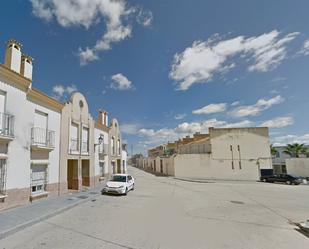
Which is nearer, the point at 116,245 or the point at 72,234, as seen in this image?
the point at 116,245

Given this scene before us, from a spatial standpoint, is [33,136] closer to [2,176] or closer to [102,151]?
[2,176]

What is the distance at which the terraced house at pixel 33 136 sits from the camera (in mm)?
10250

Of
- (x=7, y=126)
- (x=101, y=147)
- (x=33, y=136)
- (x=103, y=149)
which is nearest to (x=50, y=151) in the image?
(x=33, y=136)

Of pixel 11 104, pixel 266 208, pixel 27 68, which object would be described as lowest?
pixel 266 208

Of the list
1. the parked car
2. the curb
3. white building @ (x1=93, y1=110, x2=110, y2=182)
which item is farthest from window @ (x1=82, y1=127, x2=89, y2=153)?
the parked car

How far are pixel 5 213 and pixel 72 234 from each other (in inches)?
171

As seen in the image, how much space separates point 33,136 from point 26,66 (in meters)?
3.91

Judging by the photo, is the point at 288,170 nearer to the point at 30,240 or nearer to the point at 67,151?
the point at 67,151

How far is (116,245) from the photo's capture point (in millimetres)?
6375

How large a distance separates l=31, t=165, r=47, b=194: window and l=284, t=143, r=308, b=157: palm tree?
160ft

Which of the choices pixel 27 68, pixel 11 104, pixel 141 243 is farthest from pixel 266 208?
pixel 27 68

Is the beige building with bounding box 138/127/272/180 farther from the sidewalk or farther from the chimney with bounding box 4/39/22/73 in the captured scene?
the chimney with bounding box 4/39/22/73

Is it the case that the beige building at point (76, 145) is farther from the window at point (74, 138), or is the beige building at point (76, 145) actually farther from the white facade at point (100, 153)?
the white facade at point (100, 153)

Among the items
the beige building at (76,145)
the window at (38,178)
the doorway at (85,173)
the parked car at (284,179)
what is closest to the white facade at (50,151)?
the window at (38,178)
